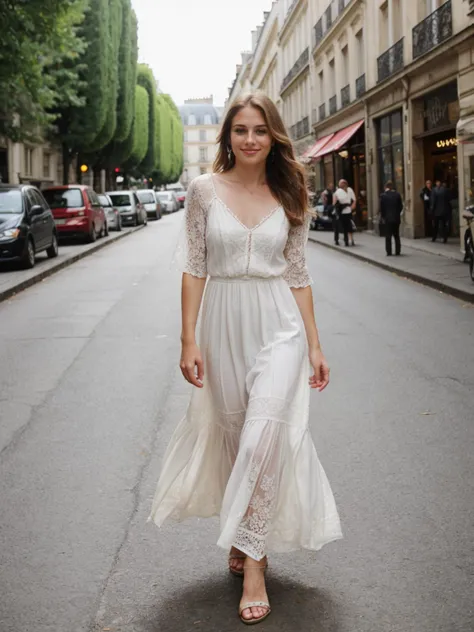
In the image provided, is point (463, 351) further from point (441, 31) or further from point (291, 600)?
point (441, 31)

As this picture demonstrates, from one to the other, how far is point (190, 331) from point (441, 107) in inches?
869

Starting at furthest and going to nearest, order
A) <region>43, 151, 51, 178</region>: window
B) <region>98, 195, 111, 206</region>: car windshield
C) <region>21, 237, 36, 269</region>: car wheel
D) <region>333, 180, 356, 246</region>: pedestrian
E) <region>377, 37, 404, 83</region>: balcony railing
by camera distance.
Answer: <region>43, 151, 51, 178</region>: window, <region>98, 195, 111, 206</region>: car windshield, <region>377, 37, 404, 83</region>: balcony railing, <region>333, 180, 356, 246</region>: pedestrian, <region>21, 237, 36, 269</region>: car wheel

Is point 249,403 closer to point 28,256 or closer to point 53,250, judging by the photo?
point 28,256

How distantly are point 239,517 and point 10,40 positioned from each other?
17994 millimetres

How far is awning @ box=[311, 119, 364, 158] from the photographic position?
34062 mm

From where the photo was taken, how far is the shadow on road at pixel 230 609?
127 inches

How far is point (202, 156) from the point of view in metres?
163

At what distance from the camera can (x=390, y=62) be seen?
28.6 m

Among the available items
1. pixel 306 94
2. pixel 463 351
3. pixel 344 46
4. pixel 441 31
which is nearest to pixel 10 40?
pixel 441 31

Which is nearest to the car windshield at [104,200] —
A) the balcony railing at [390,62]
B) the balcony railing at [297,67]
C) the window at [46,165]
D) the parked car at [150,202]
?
the window at [46,165]

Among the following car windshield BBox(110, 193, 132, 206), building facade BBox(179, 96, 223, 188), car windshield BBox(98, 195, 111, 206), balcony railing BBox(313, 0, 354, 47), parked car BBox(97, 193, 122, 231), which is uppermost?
building facade BBox(179, 96, 223, 188)

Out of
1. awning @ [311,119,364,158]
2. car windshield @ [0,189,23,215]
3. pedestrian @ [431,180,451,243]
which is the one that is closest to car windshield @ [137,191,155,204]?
awning @ [311,119,364,158]

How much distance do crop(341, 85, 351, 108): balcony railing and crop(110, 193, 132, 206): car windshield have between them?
39.9 feet

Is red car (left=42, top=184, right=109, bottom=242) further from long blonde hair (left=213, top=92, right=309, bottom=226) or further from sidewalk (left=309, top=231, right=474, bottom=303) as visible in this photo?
long blonde hair (left=213, top=92, right=309, bottom=226)
